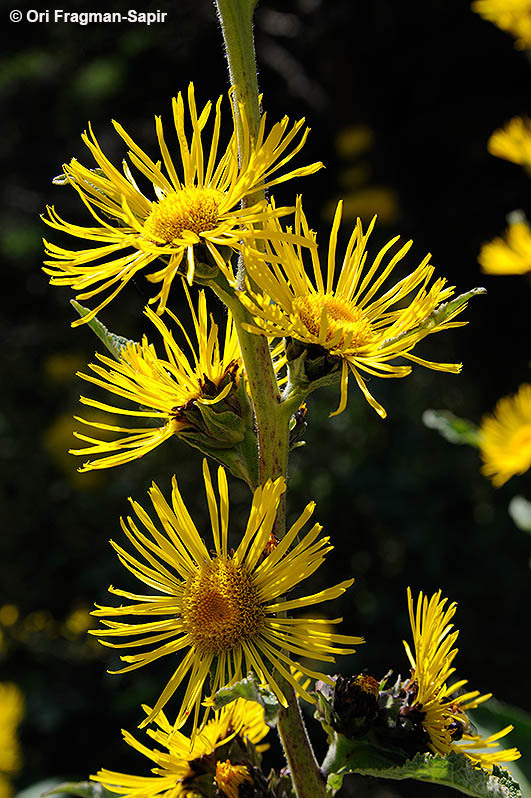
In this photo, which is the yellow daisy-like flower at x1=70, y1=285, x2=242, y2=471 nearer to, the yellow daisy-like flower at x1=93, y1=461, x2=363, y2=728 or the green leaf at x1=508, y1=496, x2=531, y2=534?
the yellow daisy-like flower at x1=93, y1=461, x2=363, y2=728

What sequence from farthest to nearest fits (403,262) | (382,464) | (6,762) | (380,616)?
(403,262) < (382,464) < (380,616) < (6,762)

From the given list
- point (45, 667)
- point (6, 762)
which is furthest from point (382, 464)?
point (6, 762)

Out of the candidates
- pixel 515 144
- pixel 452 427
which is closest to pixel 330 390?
pixel 515 144

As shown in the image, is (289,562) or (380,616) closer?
(289,562)

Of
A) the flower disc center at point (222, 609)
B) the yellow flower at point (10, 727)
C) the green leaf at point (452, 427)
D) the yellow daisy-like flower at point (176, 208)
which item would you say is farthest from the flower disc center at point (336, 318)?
the yellow flower at point (10, 727)

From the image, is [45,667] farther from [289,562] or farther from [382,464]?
[289,562]

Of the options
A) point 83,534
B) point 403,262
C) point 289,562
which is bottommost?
point 289,562
